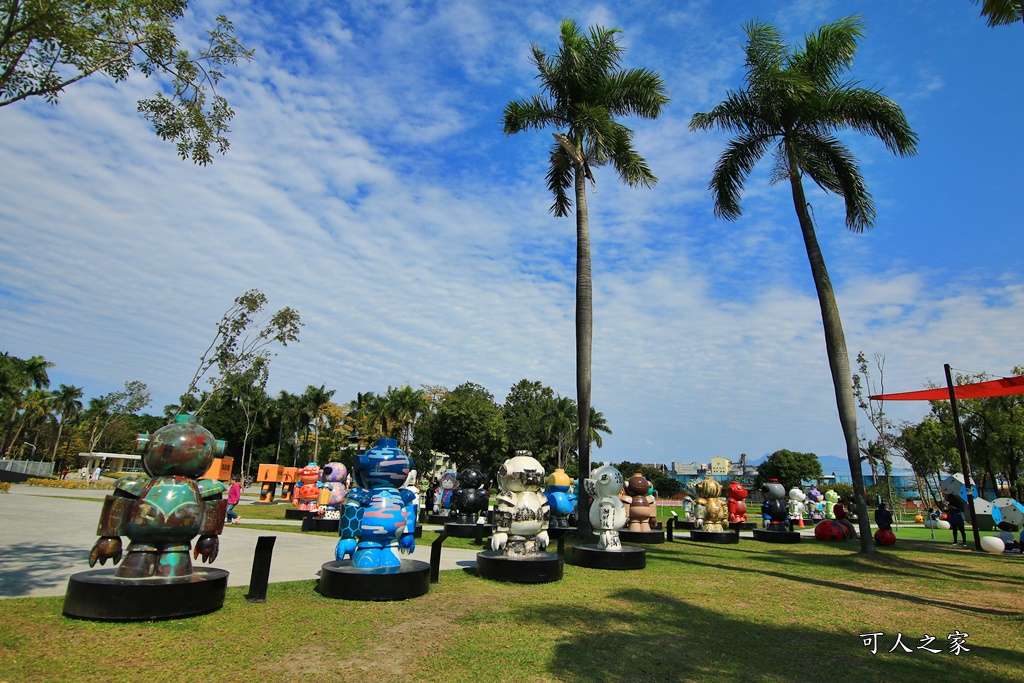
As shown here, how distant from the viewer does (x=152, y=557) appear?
6.03 metres

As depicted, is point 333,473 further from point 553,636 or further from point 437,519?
point 553,636

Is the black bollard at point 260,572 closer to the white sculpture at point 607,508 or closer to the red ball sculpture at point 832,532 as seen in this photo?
the white sculpture at point 607,508

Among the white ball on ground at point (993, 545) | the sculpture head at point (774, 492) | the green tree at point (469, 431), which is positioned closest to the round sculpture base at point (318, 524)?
the sculpture head at point (774, 492)

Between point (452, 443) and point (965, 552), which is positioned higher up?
point (452, 443)

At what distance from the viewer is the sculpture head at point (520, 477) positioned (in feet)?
31.2

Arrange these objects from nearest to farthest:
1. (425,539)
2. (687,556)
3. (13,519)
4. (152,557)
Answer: (152,557) → (687,556) → (13,519) → (425,539)

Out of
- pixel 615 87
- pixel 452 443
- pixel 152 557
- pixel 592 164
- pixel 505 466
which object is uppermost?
pixel 615 87

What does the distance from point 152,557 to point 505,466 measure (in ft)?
17.1

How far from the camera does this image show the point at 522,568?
8656 mm

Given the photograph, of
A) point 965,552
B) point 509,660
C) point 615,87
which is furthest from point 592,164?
point 965,552

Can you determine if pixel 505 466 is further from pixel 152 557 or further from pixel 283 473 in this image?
pixel 283 473

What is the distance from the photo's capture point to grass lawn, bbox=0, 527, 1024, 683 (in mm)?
4680

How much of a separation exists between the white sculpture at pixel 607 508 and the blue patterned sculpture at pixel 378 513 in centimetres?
449

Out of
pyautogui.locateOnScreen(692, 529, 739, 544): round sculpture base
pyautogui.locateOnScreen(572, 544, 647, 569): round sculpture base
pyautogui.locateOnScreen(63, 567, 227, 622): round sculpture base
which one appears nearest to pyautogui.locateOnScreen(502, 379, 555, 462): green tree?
pyautogui.locateOnScreen(692, 529, 739, 544): round sculpture base
